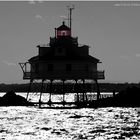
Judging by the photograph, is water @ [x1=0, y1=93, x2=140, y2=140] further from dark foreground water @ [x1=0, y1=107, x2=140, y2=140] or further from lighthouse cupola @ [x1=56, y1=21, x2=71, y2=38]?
lighthouse cupola @ [x1=56, y1=21, x2=71, y2=38]

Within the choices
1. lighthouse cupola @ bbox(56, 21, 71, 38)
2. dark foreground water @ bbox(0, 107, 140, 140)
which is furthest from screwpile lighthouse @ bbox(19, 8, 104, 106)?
dark foreground water @ bbox(0, 107, 140, 140)

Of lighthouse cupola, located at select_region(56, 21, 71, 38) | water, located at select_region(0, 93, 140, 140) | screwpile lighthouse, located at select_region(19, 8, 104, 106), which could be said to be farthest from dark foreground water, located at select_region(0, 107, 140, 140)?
lighthouse cupola, located at select_region(56, 21, 71, 38)

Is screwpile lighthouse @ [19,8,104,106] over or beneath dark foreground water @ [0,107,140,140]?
over

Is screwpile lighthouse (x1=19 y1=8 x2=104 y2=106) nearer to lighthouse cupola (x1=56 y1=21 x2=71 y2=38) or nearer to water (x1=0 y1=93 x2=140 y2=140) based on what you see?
lighthouse cupola (x1=56 y1=21 x2=71 y2=38)

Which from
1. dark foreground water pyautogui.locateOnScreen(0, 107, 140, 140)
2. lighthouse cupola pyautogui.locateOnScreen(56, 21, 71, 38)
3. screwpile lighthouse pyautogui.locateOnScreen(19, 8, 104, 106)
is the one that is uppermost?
lighthouse cupola pyautogui.locateOnScreen(56, 21, 71, 38)

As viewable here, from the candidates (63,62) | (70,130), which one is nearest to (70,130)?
(70,130)

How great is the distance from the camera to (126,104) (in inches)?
2608

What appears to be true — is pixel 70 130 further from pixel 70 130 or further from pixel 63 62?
pixel 63 62

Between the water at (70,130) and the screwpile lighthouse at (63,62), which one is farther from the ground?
the screwpile lighthouse at (63,62)

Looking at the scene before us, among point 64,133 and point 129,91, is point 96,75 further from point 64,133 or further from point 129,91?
point 64,133

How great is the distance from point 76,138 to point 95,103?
1230 inches

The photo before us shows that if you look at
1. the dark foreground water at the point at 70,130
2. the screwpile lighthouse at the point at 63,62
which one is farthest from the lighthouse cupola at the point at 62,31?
the dark foreground water at the point at 70,130

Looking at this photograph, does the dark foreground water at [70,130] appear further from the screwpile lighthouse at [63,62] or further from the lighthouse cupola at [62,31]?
the lighthouse cupola at [62,31]

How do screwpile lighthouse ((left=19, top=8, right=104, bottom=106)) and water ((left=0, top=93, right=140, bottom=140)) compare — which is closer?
water ((left=0, top=93, right=140, bottom=140))
